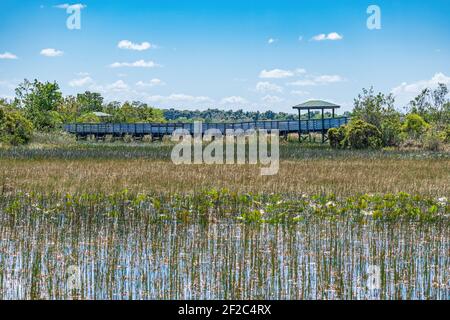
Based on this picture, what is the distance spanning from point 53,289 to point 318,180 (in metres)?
13.6

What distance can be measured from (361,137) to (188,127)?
588 inches

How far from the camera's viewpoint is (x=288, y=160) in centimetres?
2981

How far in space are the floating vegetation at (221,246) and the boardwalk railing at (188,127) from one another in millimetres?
33125

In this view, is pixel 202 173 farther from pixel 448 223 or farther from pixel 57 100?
pixel 57 100

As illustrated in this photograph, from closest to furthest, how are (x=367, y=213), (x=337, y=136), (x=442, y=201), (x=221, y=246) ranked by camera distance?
(x=221, y=246), (x=367, y=213), (x=442, y=201), (x=337, y=136)

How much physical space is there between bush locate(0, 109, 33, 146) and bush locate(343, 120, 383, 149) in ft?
63.8

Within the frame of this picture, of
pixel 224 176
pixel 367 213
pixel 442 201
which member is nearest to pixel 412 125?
pixel 224 176

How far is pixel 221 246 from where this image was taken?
11398 mm

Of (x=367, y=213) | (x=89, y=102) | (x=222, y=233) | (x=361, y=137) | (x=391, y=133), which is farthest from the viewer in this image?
(x=89, y=102)

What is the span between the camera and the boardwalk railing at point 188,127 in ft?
163

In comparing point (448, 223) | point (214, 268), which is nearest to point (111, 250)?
point (214, 268)

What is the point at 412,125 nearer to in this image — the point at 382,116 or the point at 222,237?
the point at 382,116

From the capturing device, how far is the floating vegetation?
9031 mm
